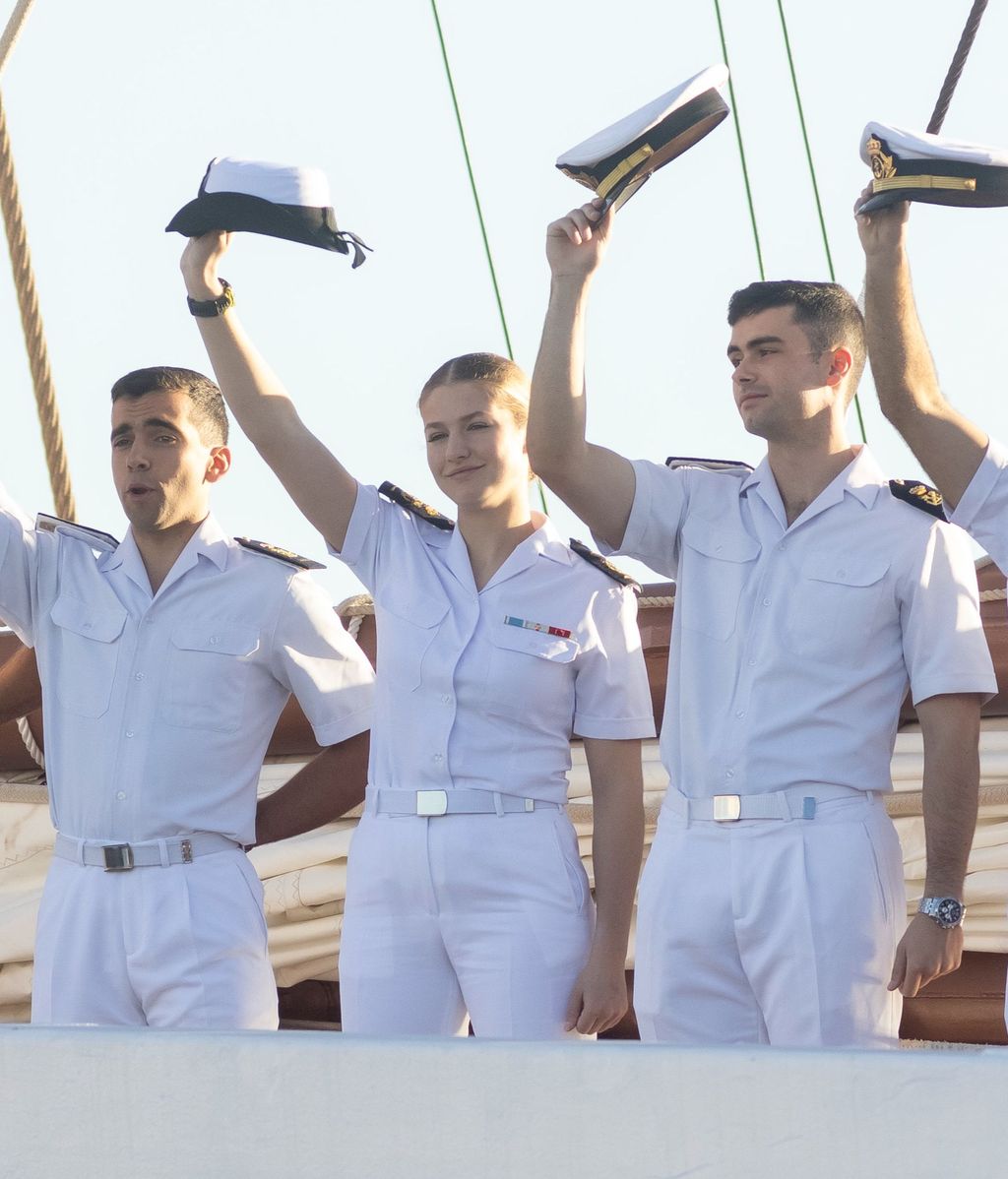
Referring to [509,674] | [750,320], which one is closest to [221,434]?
[509,674]

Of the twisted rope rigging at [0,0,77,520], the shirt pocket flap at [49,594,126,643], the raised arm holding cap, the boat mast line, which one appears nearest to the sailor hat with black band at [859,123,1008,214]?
the raised arm holding cap

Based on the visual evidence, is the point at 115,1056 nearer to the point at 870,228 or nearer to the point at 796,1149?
the point at 796,1149

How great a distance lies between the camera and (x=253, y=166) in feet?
8.21

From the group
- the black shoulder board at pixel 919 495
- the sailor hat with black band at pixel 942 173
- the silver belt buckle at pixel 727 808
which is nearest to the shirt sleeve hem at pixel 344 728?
the silver belt buckle at pixel 727 808

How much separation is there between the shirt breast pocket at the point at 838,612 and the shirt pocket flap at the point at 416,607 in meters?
0.50

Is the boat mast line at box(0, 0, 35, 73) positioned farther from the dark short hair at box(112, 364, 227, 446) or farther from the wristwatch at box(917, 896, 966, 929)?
the wristwatch at box(917, 896, 966, 929)

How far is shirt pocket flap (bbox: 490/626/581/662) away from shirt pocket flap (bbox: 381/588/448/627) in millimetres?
90

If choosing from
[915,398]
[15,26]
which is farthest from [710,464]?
[15,26]

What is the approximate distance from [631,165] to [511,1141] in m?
1.47

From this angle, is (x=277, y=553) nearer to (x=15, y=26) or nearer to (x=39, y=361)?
(x=39, y=361)

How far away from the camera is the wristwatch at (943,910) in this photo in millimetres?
2213

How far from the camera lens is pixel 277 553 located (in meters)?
2.72

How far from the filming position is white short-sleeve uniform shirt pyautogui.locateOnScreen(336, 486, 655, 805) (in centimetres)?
243

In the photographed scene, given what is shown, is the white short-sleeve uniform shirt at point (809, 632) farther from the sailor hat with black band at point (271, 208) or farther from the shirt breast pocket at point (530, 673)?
the sailor hat with black band at point (271, 208)
